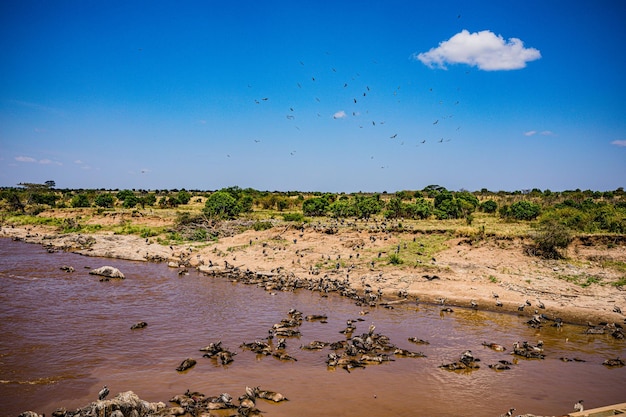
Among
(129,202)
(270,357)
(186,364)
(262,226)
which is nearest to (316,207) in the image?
(262,226)

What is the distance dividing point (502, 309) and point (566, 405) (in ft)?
25.9

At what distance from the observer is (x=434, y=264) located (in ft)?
75.6

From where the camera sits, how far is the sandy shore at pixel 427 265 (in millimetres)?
18547

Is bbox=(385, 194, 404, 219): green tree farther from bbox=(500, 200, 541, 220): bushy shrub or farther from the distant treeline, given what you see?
bbox=(500, 200, 541, 220): bushy shrub

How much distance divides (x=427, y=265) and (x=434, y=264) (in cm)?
51

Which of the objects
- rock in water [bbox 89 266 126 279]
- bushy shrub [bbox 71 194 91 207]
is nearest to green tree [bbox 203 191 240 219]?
rock in water [bbox 89 266 126 279]

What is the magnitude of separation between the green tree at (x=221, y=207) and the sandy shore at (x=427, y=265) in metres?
7.93

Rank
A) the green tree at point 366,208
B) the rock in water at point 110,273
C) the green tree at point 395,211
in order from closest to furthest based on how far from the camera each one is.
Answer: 1. the rock in water at point 110,273
2. the green tree at point 395,211
3. the green tree at point 366,208

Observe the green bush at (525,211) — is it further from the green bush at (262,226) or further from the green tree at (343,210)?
the green bush at (262,226)

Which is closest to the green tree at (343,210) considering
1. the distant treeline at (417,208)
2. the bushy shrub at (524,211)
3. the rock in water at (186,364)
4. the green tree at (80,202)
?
the distant treeline at (417,208)

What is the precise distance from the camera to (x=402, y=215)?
42.0m

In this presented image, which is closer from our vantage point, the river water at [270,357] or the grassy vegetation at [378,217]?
Result: the river water at [270,357]

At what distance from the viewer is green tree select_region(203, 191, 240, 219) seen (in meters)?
39.4

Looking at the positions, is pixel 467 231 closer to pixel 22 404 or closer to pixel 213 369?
pixel 213 369
